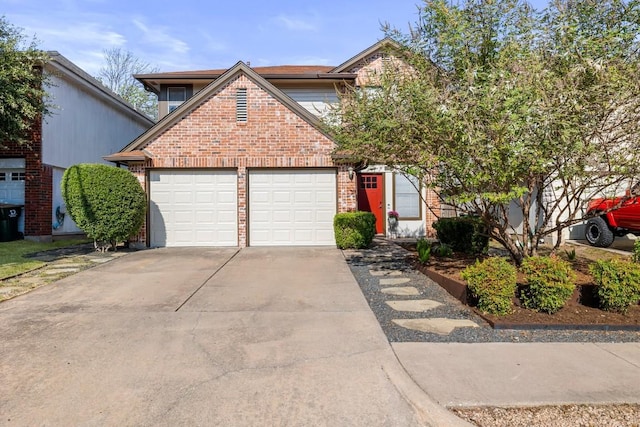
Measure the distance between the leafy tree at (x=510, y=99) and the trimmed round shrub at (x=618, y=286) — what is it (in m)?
1.22

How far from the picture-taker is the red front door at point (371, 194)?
Result: 13500 mm

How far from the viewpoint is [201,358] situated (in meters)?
3.68

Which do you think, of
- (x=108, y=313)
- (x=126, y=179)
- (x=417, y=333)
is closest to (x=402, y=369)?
(x=417, y=333)

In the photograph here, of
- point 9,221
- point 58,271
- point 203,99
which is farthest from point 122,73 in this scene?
point 58,271

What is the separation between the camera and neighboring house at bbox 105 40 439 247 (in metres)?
11.1

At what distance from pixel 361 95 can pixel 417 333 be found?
3983 mm

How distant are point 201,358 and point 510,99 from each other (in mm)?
4432

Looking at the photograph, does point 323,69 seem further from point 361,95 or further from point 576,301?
point 576,301

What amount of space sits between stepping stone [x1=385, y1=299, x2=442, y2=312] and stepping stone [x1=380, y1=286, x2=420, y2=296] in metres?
0.40

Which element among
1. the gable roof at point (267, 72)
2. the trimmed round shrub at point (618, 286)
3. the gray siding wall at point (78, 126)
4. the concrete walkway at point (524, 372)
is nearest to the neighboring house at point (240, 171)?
the gable roof at point (267, 72)

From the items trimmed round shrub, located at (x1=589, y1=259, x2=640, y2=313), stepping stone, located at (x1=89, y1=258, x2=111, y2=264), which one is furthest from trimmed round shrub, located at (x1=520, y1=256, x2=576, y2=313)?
stepping stone, located at (x1=89, y1=258, x2=111, y2=264)

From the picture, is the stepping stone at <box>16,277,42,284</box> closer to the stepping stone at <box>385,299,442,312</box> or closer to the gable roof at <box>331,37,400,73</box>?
the stepping stone at <box>385,299,442,312</box>

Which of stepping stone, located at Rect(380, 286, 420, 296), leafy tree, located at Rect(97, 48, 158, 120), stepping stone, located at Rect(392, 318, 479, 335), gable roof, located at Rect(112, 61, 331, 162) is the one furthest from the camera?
leafy tree, located at Rect(97, 48, 158, 120)

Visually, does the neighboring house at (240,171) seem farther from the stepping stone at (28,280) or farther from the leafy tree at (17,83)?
the stepping stone at (28,280)
